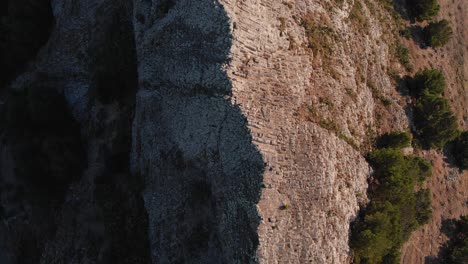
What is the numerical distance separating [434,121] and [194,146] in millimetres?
21845

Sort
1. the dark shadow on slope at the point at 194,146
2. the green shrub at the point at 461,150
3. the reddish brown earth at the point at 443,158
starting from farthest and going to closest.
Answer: the green shrub at the point at 461,150 < the reddish brown earth at the point at 443,158 < the dark shadow on slope at the point at 194,146

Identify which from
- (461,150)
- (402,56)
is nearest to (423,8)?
(402,56)

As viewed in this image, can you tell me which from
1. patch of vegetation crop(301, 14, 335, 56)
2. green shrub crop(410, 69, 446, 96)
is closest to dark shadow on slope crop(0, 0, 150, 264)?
patch of vegetation crop(301, 14, 335, 56)

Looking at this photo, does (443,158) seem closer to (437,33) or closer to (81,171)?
(437,33)

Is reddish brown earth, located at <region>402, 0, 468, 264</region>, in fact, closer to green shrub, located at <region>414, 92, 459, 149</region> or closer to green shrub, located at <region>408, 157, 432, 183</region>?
green shrub, located at <region>414, 92, 459, 149</region>

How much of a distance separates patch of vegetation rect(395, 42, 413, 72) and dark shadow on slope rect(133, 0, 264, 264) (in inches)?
777

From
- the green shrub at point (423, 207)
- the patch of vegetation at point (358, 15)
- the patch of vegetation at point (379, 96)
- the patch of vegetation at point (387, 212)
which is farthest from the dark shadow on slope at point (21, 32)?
the green shrub at point (423, 207)

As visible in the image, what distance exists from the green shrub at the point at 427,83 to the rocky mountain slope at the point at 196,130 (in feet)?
5.59

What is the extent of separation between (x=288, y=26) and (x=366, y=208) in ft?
43.0

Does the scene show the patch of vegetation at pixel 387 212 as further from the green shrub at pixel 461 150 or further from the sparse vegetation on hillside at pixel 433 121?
the green shrub at pixel 461 150

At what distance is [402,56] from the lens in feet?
110

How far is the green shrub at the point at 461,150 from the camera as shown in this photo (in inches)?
1312

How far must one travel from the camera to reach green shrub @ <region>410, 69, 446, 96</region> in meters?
32.7

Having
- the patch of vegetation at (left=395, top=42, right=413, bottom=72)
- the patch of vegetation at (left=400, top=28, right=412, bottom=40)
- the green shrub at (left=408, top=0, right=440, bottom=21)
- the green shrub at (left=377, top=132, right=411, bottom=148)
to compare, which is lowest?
the green shrub at (left=377, top=132, right=411, bottom=148)
